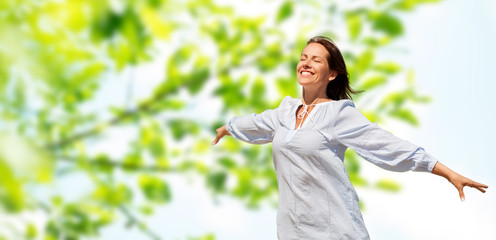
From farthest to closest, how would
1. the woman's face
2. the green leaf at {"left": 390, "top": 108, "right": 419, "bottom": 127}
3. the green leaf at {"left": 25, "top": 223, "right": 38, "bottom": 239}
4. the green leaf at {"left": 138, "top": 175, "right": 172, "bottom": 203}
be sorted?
the woman's face, the green leaf at {"left": 390, "top": 108, "right": 419, "bottom": 127}, the green leaf at {"left": 138, "top": 175, "right": 172, "bottom": 203}, the green leaf at {"left": 25, "top": 223, "right": 38, "bottom": 239}

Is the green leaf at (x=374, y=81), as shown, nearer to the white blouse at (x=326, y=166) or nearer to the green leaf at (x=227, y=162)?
the white blouse at (x=326, y=166)

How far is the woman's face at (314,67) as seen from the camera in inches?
52.2

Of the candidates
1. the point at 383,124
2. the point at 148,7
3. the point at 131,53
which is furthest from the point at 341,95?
the point at 148,7

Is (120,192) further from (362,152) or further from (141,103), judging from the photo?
(362,152)

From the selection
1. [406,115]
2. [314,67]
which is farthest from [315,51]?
[406,115]

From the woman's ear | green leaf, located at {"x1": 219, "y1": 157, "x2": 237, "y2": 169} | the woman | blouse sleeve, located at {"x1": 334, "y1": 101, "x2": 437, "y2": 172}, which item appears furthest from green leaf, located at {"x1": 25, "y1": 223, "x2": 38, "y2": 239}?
the woman's ear

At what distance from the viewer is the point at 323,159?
4.08 feet

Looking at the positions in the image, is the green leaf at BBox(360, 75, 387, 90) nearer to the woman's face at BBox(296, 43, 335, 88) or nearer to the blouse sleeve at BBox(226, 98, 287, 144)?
the woman's face at BBox(296, 43, 335, 88)

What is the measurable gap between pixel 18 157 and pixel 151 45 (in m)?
0.54

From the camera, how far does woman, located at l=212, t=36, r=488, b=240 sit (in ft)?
3.99

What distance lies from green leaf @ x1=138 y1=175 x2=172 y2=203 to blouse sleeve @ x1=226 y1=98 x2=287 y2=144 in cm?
35

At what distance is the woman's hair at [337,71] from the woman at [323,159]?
0.11 ft

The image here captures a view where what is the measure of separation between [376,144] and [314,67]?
10.2 inches

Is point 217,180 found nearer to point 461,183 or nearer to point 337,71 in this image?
Answer: point 337,71
